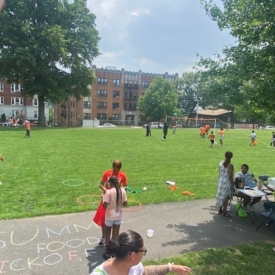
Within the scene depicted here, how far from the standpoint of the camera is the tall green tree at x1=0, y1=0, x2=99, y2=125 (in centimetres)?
3662

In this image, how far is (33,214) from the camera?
7.06m

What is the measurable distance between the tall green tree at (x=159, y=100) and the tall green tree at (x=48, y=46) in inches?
1064

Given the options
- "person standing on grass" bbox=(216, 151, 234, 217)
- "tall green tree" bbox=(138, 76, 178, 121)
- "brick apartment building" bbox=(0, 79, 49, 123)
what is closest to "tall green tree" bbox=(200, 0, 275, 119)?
"person standing on grass" bbox=(216, 151, 234, 217)

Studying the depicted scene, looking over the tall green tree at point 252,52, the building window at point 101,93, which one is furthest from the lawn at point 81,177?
the building window at point 101,93

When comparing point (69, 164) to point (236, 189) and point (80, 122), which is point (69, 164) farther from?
point (80, 122)

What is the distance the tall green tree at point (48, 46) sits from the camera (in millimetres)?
36625

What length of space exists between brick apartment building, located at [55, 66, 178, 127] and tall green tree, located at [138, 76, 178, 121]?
9.82 m

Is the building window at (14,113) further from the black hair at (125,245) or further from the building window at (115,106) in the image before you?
the black hair at (125,245)

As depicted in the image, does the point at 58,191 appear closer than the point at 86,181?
Yes

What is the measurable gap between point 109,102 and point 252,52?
7654 centimetres

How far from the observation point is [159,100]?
224 ft

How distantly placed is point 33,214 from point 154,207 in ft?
11.0

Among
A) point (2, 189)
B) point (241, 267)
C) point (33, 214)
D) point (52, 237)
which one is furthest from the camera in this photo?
point (2, 189)

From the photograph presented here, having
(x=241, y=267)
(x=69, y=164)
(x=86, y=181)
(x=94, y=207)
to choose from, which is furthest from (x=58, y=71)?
(x=241, y=267)
